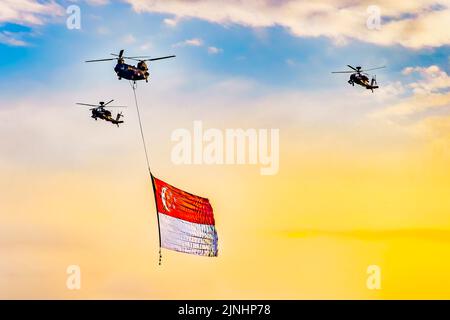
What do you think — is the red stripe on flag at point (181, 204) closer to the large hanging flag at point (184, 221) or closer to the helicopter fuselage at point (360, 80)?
the large hanging flag at point (184, 221)

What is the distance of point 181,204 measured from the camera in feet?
302

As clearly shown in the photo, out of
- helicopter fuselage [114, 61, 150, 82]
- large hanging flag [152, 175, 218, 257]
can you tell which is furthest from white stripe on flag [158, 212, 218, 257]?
helicopter fuselage [114, 61, 150, 82]

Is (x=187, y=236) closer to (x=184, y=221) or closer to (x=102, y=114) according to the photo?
(x=184, y=221)

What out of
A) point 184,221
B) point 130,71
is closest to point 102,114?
point 130,71

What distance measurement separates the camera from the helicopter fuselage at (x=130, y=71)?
111875 millimetres

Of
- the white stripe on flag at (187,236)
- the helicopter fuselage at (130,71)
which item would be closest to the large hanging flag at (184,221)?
the white stripe on flag at (187,236)

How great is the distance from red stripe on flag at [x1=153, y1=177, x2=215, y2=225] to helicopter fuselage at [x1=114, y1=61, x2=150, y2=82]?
20.2m

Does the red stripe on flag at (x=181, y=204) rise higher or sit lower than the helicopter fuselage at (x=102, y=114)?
lower

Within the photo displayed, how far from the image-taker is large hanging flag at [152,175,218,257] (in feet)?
284

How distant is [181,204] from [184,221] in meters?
2.05

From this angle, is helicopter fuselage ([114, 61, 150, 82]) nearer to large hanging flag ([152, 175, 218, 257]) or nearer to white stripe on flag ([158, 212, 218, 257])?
large hanging flag ([152, 175, 218, 257])
